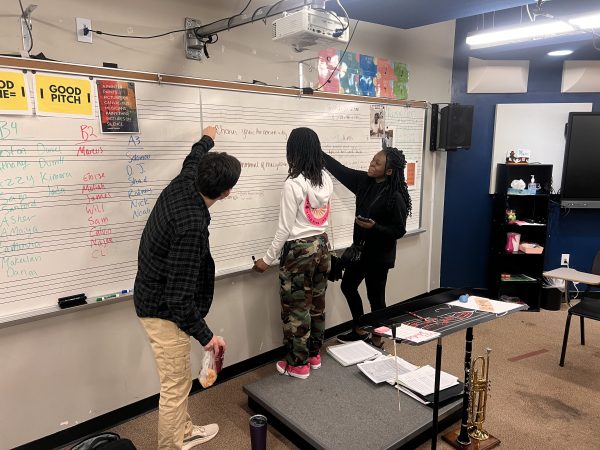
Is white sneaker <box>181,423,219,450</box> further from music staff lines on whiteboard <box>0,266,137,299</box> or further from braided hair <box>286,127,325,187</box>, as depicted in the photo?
braided hair <box>286,127,325,187</box>

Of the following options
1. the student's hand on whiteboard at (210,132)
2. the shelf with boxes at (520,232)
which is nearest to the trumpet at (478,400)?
the student's hand on whiteboard at (210,132)

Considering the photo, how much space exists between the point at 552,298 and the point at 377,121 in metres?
2.55

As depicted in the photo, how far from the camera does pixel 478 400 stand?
2252 millimetres

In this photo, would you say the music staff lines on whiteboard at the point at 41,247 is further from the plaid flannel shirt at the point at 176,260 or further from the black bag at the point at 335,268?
the black bag at the point at 335,268

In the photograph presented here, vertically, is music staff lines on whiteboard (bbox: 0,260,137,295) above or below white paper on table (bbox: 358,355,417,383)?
above

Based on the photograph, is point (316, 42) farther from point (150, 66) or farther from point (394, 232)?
point (394, 232)

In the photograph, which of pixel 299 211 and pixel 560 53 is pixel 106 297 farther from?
pixel 560 53

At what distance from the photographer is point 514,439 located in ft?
7.70

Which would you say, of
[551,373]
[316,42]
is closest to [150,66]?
[316,42]

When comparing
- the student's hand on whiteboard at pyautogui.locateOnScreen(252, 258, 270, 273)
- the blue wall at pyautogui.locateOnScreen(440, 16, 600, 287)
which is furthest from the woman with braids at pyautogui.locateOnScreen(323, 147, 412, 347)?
the blue wall at pyautogui.locateOnScreen(440, 16, 600, 287)

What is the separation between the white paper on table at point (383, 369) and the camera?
2.61 meters

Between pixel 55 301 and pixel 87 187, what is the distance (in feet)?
1.93

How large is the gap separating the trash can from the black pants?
2.16 metres

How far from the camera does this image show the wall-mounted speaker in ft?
13.0
